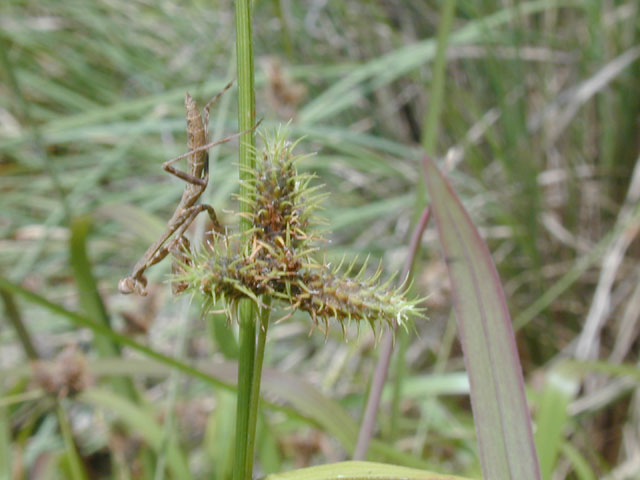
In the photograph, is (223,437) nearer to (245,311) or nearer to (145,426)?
(145,426)

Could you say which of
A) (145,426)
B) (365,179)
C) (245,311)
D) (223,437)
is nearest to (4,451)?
(145,426)

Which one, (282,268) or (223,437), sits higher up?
(223,437)

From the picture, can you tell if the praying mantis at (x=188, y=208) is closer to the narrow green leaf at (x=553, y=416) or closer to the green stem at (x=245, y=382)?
the green stem at (x=245, y=382)

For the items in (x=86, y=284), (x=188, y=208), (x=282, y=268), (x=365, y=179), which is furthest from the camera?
(x=365, y=179)

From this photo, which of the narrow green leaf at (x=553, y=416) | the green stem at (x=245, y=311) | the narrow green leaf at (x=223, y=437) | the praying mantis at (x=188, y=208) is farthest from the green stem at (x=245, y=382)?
the narrow green leaf at (x=223, y=437)

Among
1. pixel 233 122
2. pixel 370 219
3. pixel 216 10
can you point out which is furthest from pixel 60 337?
pixel 216 10

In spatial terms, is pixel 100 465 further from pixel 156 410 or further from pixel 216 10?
pixel 216 10

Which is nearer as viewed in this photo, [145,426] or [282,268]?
[282,268]
